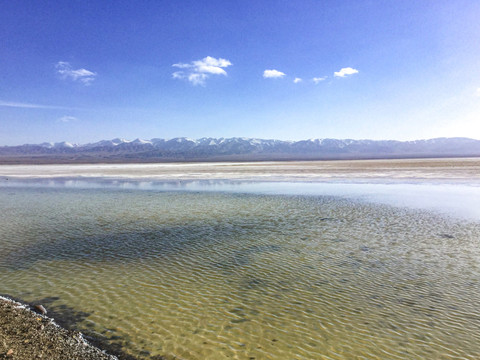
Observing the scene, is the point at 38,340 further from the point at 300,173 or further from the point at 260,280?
A: the point at 300,173

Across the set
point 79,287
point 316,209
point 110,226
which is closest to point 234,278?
point 79,287

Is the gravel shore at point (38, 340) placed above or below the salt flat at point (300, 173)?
below

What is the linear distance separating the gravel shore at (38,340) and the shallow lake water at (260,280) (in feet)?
1.56

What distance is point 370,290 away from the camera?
8.16m

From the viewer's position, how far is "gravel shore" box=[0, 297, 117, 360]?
5.08 m

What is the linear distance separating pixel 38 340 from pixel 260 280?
5.56 metres

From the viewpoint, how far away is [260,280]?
8930mm

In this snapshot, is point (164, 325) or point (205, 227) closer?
point (164, 325)

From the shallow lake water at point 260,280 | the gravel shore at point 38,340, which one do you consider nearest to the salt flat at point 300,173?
the shallow lake water at point 260,280

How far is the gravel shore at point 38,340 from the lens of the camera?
508cm

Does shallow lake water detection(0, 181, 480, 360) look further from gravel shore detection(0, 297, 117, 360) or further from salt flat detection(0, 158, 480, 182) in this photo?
salt flat detection(0, 158, 480, 182)

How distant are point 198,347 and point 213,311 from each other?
1367 millimetres

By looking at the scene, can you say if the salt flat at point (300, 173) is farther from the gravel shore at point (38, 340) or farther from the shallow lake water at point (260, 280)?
the gravel shore at point (38, 340)

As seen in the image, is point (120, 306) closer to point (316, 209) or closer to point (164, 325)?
point (164, 325)
